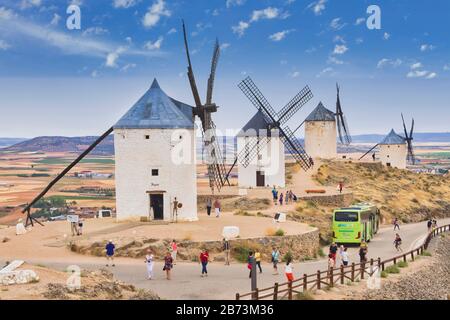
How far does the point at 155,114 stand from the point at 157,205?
205 inches

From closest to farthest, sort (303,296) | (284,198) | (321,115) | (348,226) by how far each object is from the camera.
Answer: (303,296) < (348,226) < (284,198) < (321,115)

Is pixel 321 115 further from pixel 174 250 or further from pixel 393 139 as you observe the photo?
pixel 174 250

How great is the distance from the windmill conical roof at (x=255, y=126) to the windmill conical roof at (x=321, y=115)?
2403 centimetres

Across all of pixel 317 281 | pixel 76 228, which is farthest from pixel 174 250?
pixel 317 281

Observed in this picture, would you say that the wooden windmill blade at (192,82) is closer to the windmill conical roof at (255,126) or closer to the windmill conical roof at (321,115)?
the windmill conical roof at (255,126)


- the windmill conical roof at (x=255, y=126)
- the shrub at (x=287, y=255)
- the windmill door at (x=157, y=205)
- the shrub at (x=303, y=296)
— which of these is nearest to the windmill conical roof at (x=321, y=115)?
the windmill conical roof at (x=255, y=126)

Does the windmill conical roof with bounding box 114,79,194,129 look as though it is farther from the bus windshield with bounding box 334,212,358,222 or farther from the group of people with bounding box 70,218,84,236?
the bus windshield with bounding box 334,212,358,222

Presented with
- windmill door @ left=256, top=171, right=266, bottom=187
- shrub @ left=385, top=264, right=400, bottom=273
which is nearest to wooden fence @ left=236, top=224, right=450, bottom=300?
shrub @ left=385, top=264, right=400, bottom=273

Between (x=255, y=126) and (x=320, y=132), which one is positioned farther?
(x=320, y=132)

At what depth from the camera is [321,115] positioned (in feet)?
279

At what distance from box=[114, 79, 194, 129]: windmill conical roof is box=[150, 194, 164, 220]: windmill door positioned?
3.99m

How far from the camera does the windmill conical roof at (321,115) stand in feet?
279

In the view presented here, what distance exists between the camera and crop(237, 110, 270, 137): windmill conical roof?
61.5m

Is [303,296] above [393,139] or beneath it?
beneath
